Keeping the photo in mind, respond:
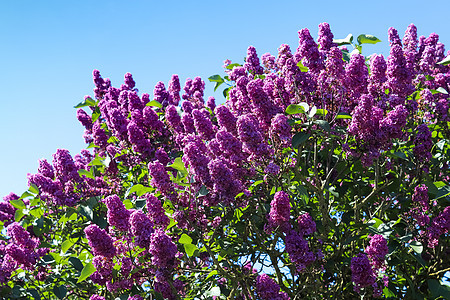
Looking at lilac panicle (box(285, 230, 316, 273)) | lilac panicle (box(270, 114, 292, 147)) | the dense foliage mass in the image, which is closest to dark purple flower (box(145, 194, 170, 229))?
the dense foliage mass

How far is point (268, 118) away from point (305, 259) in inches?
48.4

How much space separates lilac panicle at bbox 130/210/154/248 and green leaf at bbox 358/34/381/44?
300cm

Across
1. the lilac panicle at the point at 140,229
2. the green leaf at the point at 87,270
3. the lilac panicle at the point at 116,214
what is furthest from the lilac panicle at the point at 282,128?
the green leaf at the point at 87,270

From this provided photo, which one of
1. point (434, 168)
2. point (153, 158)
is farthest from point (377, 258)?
point (153, 158)

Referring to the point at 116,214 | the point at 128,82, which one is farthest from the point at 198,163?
the point at 128,82

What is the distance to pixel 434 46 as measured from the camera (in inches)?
281

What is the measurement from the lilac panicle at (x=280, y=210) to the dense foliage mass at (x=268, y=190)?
0.01m

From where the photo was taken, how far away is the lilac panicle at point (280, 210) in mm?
3754

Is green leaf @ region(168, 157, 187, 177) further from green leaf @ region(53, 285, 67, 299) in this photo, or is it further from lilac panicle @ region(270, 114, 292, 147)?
green leaf @ region(53, 285, 67, 299)

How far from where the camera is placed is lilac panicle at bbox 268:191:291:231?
12.3 ft

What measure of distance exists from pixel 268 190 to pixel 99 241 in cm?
160

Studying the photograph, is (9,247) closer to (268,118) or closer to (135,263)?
(135,263)

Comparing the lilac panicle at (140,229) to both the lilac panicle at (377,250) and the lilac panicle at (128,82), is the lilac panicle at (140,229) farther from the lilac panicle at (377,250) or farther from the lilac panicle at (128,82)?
the lilac panicle at (128,82)

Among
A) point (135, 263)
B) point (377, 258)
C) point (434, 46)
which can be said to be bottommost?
point (377, 258)
